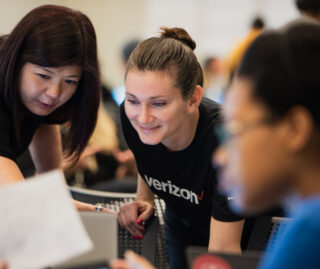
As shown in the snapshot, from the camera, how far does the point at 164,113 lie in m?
1.19

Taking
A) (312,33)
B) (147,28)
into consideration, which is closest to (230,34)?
(147,28)

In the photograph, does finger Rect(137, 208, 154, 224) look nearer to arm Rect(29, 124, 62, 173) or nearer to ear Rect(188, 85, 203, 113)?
ear Rect(188, 85, 203, 113)

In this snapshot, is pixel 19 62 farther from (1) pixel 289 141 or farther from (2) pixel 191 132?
(1) pixel 289 141

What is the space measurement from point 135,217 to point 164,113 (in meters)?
0.31

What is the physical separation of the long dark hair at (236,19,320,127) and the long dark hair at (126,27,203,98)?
0.57 meters

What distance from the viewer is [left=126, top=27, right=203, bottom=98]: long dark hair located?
1213mm

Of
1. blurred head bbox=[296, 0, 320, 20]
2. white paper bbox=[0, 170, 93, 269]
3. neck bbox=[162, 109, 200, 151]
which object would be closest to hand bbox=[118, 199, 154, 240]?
neck bbox=[162, 109, 200, 151]

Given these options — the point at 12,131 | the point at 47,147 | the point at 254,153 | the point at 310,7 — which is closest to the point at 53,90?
the point at 12,131

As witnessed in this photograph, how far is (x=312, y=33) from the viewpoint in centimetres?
64

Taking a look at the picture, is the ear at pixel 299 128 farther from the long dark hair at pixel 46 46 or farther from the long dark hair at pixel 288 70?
the long dark hair at pixel 46 46

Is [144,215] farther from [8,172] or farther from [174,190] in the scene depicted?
[8,172]

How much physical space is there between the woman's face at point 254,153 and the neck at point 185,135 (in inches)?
23.1

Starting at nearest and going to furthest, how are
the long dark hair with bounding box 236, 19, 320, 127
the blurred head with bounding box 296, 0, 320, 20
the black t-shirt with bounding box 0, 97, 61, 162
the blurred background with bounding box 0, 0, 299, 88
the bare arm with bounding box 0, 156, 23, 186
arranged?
the long dark hair with bounding box 236, 19, 320, 127, the bare arm with bounding box 0, 156, 23, 186, the black t-shirt with bounding box 0, 97, 61, 162, the blurred head with bounding box 296, 0, 320, 20, the blurred background with bounding box 0, 0, 299, 88

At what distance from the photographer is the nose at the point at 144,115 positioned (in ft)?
3.86
